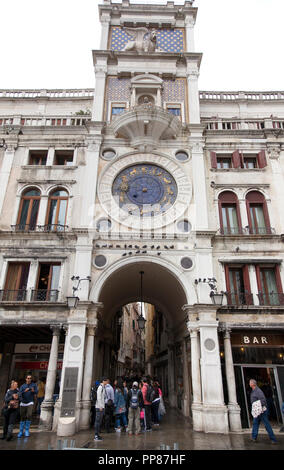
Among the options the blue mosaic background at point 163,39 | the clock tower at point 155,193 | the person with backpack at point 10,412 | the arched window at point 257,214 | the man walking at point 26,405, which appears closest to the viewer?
the person with backpack at point 10,412

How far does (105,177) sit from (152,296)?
31.6 ft

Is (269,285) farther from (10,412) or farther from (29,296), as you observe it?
(10,412)

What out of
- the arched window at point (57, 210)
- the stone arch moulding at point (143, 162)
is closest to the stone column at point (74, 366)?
the arched window at point (57, 210)

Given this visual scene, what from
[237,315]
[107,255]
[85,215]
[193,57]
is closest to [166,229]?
[107,255]

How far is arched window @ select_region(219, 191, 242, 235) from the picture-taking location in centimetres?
1725

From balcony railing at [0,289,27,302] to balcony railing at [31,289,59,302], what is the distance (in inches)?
19.5

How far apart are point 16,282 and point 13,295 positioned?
0.70 meters

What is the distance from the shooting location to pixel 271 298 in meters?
15.7

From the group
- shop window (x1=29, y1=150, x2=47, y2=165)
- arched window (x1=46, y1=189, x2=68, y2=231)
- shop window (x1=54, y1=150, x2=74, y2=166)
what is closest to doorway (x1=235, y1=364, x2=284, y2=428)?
arched window (x1=46, y1=189, x2=68, y2=231)

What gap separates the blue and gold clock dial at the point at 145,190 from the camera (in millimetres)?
17484

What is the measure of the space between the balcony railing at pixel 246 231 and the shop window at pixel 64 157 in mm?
10218

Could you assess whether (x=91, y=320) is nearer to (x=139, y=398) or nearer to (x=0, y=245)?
(x=139, y=398)

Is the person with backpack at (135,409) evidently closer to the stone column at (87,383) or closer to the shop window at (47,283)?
the stone column at (87,383)
